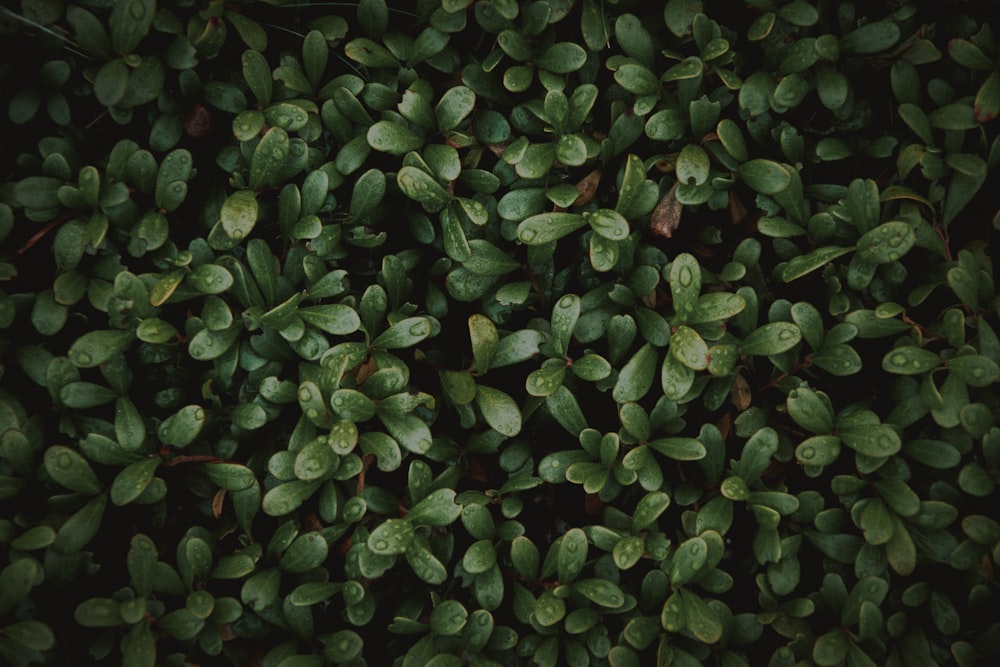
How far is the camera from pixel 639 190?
1645mm

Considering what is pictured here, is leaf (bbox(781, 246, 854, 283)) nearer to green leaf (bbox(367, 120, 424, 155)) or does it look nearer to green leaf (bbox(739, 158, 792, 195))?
green leaf (bbox(739, 158, 792, 195))

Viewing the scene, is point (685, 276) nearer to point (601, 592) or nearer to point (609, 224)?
point (609, 224)

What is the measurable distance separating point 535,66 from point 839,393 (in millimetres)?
1098

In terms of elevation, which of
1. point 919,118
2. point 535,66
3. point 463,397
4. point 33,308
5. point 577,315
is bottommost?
point 463,397

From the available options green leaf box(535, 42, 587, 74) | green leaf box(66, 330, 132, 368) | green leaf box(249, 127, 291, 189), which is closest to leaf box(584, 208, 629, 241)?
green leaf box(535, 42, 587, 74)

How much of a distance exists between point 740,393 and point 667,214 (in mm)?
472

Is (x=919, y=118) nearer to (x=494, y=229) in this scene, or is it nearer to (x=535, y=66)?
(x=535, y=66)

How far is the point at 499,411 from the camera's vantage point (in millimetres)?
1633

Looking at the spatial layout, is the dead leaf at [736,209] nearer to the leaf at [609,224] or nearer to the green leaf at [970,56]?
the leaf at [609,224]

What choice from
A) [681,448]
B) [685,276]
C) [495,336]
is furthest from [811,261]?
[495,336]

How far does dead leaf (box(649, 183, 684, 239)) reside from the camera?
5.79 feet

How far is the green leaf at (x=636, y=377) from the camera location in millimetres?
1626

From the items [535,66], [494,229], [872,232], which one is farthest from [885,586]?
[535,66]

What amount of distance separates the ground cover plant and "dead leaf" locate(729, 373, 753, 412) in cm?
1
